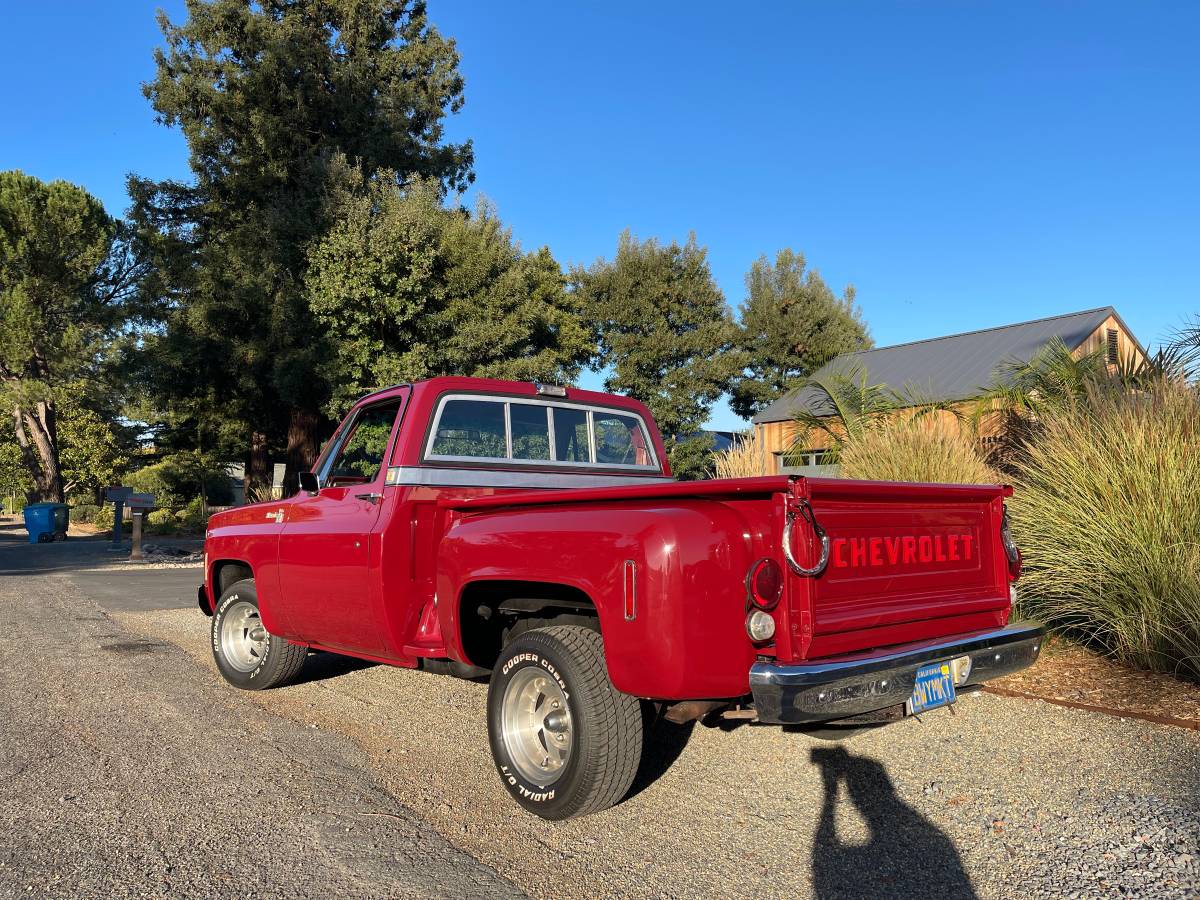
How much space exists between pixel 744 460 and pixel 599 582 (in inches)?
245

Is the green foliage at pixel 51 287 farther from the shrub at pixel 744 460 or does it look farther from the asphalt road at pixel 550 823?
the asphalt road at pixel 550 823

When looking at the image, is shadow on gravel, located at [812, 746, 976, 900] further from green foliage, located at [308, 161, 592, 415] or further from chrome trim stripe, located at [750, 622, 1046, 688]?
green foliage, located at [308, 161, 592, 415]

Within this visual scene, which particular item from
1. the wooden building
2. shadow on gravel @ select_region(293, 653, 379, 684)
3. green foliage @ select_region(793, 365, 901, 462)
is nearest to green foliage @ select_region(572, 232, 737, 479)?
the wooden building

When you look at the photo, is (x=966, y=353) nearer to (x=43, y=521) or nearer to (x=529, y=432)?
(x=529, y=432)

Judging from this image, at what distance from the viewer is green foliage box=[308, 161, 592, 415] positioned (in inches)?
715

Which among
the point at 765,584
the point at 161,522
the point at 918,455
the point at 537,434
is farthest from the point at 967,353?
the point at 161,522

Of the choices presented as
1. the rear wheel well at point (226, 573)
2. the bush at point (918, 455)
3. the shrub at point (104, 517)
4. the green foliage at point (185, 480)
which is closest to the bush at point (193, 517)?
the green foliage at point (185, 480)

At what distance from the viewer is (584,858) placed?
3207 millimetres

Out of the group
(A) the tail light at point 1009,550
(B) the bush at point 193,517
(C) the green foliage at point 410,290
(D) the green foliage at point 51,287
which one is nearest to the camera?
(A) the tail light at point 1009,550

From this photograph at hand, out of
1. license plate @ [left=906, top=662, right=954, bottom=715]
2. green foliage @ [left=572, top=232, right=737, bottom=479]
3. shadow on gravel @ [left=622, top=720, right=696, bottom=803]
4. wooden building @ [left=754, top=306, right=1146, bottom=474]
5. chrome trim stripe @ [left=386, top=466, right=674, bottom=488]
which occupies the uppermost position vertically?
green foliage @ [left=572, top=232, right=737, bottom=479]

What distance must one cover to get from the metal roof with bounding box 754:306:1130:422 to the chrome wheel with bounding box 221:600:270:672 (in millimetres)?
14123

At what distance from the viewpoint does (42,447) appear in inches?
1356

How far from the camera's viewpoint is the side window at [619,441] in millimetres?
5492

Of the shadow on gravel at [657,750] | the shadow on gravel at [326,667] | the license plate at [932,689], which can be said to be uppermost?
the license plate at [932,689]
